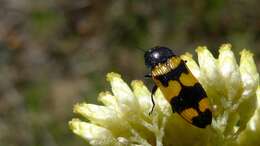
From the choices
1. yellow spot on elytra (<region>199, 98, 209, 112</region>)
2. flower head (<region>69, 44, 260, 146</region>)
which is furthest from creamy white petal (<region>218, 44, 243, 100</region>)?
yellow spot on elytra (<region>199, 98, 209, 112</region>)

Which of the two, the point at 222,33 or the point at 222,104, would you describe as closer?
the point at 222,104

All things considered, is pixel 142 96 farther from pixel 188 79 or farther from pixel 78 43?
pixel 78 43

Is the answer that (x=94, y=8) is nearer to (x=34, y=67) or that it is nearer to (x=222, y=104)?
(x=34, y=67)

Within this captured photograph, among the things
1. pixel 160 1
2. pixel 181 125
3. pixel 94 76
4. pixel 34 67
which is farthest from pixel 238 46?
pixel 181 125

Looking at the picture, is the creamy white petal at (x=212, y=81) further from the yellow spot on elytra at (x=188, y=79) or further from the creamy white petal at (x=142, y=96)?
the creamy white petal at (x=142, y=96)

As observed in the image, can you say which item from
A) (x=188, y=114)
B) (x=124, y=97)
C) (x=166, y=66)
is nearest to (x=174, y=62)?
(x=166, y=66)

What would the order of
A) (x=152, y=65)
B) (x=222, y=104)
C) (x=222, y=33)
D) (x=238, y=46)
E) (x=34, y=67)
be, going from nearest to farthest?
(x=222, y=104) → (x=152, y=65) → (x=238, y=46) → (x=222, y=33) → (x=34, y=67)
